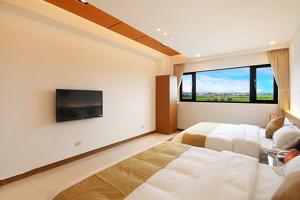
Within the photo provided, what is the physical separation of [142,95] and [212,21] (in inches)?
114

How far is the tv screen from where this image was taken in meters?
2.90

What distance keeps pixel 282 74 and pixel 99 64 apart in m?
4.46

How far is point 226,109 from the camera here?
4855mm

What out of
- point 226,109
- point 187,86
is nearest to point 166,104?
point 187,86

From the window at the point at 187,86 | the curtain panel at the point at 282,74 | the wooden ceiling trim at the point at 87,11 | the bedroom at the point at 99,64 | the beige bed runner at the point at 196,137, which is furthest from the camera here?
the window at the point at 187,86

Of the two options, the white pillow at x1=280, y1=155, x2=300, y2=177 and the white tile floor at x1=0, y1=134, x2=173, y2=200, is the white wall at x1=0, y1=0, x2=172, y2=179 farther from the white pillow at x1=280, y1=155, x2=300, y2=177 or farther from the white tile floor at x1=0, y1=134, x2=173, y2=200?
the white pillow at x1=280, y1=155, x2=300, y2=177

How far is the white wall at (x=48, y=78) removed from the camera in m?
2.39

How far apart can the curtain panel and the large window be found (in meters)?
0.27

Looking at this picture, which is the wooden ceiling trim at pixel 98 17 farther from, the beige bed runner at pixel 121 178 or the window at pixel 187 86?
the beige bed runner at pixel 121 178

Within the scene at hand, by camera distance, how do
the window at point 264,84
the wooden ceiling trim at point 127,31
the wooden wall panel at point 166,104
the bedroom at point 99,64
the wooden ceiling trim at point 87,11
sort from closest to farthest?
the bedroom at point 99,64 < the wooden ceiling trim at point 87,11 < the wooden ceiling trim at point 127,31 < the window at point 264,84 < the wooden wall panel at point 166,104

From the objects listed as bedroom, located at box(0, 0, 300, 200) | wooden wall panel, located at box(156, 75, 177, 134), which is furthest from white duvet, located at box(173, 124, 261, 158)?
wooden wall panel, located at box(156, 75, 177, 134)

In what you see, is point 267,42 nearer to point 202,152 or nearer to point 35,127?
point 202,152

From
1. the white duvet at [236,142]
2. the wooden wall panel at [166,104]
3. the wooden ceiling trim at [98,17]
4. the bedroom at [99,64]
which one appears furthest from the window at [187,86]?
the white duvet at [236,142]

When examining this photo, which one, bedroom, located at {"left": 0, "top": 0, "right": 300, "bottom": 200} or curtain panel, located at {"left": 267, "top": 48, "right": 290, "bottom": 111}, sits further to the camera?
curtain panel, located at {"left": 267, "top": 48, "right": 290, "bottom": 111}
